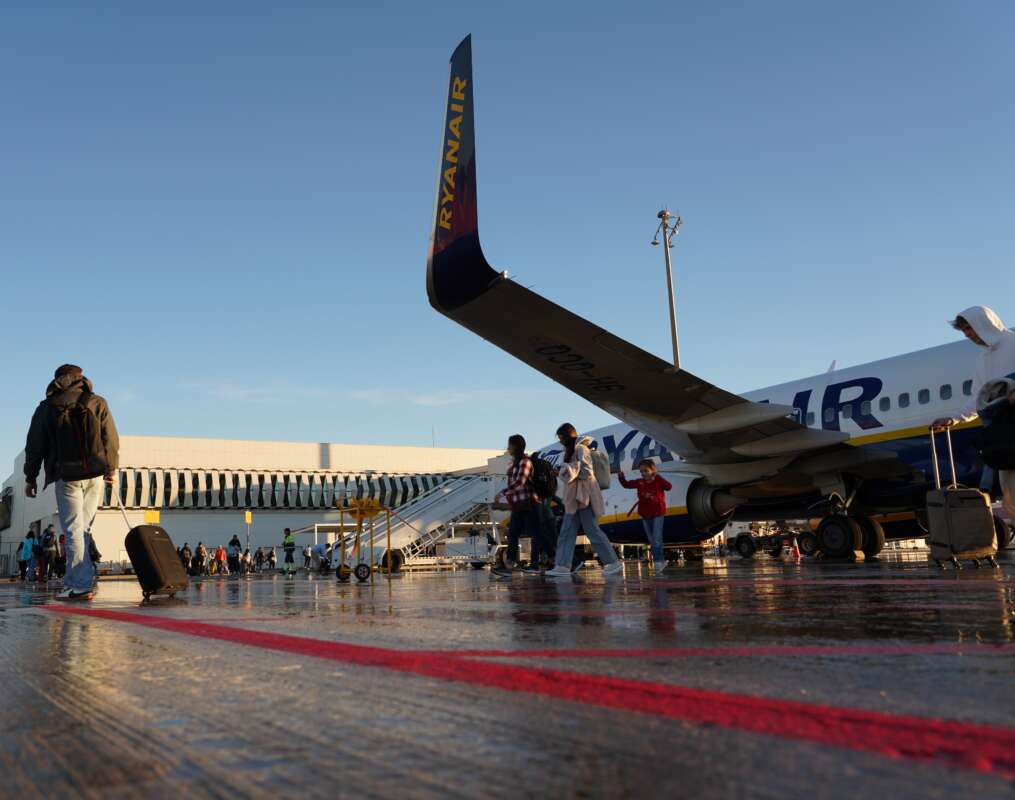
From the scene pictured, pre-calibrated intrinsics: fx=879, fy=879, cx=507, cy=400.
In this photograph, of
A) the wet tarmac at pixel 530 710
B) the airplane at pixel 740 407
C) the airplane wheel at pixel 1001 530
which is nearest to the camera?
the wet tarmac at pixel 530 710

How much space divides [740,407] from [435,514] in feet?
51.4

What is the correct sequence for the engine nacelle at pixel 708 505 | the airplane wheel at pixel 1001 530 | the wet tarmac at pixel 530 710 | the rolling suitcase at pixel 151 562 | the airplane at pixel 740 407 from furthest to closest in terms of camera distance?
the engine nacelle at pixel 708 505 < the airplane wheel at pixel 1001 530 < the airplane at pixel 740 407 < the rolling suitcase at pixel 151 562 < the wet tarmac at pixel 530 710

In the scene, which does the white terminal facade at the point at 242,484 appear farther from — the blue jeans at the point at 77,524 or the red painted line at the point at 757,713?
the red painted line at the point at 757,713

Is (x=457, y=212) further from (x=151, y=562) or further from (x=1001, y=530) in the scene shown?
(x=1001, y=530)

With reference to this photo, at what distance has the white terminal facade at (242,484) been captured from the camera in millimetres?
49188

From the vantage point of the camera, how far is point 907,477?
44.4ft

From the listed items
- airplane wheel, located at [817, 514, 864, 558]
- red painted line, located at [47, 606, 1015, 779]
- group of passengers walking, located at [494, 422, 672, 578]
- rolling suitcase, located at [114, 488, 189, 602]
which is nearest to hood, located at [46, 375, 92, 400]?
rolling suitcase, located at [114, 488, 189, 602]

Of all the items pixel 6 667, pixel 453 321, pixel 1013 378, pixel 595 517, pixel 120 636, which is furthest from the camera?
pixel 453 321

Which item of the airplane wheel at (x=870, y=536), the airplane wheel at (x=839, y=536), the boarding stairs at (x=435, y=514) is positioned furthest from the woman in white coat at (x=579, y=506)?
the boarding stairs at (x=435, y=514)

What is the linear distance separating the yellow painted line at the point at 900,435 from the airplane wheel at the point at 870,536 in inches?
74.3

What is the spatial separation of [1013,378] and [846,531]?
8.09 meters

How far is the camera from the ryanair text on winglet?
10812 mm

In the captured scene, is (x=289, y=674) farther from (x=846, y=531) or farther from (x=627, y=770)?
(x=846, y=531)

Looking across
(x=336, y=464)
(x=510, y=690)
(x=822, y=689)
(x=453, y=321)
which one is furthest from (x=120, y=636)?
(x=336, y=464)
